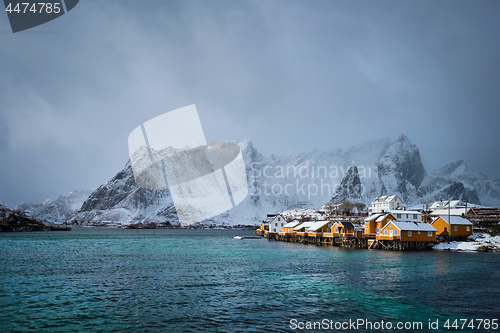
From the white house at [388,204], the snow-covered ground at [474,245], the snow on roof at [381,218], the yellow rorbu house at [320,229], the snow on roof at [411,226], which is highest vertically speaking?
the white house at [388,204]

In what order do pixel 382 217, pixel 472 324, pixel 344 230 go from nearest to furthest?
pixel 472 324, pixel 382 217, pixel 344 230

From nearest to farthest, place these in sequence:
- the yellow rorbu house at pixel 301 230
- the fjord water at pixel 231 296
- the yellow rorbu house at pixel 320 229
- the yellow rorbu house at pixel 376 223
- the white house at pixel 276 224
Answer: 1. the fjord water at pixel 231 296
2. the yellow rorbu house at pixel 376 223
3. the yellow rorbu house at pixel 320 229
4. the yellow rorbu house at pixel 301 230
5. the white house at pixel 276 224

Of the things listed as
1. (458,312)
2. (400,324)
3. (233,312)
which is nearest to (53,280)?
Answer: (233,312)

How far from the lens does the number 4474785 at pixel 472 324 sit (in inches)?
768

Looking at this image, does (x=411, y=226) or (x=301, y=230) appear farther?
(x=301, y=230)

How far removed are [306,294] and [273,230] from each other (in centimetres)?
9743

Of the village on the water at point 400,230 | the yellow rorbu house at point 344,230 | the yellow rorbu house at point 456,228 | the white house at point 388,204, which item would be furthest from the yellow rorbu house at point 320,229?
the white house at point 388,204

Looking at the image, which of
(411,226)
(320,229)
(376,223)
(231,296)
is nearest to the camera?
(231,296)

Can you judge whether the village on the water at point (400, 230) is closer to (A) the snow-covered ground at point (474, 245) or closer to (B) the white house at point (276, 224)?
(A) the snow-covered ground at point (474, 245)

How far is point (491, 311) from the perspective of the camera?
22.6m

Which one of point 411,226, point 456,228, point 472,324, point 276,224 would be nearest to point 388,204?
point 276,224

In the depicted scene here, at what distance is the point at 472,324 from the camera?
65.7 feet

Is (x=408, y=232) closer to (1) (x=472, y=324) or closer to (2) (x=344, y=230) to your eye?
(2) (x=344, y=230)

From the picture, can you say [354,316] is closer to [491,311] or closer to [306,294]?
[306,294]
